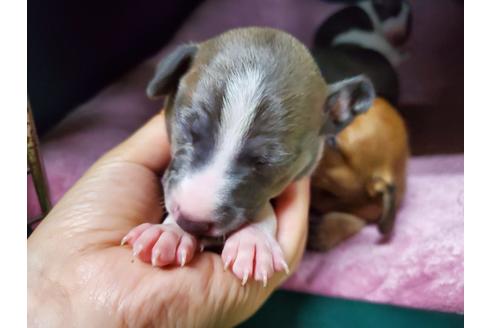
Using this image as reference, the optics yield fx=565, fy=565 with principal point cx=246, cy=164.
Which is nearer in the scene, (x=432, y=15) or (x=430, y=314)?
(x=430, y=314)

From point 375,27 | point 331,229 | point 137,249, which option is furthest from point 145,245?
point 375,27

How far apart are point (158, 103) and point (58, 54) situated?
2.55 feet

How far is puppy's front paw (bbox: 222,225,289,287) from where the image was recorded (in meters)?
1.76

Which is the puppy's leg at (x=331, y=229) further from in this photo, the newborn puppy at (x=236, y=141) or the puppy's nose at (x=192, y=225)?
the puppy's nose at (x=192, y=225)

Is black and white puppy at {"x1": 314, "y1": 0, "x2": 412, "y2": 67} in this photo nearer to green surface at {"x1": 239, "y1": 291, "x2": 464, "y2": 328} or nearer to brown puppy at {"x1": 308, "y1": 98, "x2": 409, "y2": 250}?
brown puppy at {"x1": 308, "y1": 98, "x2": 409, "y2": 250}

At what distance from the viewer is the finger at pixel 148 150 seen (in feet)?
7.38

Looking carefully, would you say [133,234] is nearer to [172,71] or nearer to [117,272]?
[117,272]

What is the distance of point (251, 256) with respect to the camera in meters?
1.78

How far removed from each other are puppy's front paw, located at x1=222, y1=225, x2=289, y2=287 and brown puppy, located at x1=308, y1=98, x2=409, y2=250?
100cm

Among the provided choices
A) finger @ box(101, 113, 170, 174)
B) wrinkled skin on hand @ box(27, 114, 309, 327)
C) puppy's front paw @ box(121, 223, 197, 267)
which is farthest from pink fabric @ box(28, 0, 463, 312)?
puppy's front paw @ box(121, 223, 197, 267)

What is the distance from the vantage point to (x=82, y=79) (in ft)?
11.1

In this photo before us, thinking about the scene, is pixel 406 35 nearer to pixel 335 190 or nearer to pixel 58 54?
pixel 335 190
